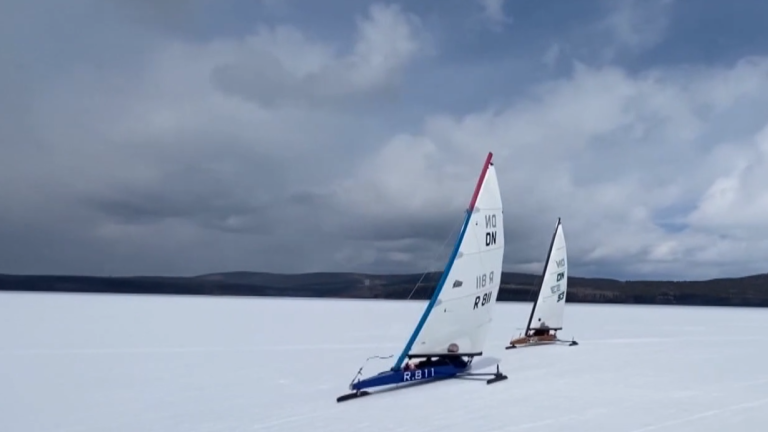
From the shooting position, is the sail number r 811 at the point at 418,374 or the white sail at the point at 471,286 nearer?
the sail number r 811 at the point at 418,374

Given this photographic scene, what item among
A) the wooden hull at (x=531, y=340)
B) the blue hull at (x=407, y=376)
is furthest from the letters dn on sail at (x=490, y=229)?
the wooden hull at (x=531, y=340)

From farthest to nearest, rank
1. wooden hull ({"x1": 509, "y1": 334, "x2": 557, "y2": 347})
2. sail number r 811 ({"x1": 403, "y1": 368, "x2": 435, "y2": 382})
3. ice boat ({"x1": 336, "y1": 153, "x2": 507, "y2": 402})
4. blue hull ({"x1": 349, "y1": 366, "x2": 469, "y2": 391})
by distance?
wooden hull ({"x1": 509, "y1": 334, "x2": 557, "y2": 347}), ice boat ({"x1": 336, "y1": 153, "x2": 507, "y2": 402}), sail number r 811 ({"x1": 403, "y1": 368, "x2": 435, "y2": 382}), blue hull ({"x1": 349, "y1": 366, "x2": 469, "y2": 391})

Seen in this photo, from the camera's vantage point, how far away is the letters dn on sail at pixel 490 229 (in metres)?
10.2

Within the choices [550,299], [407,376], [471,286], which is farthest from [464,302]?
[550,299]

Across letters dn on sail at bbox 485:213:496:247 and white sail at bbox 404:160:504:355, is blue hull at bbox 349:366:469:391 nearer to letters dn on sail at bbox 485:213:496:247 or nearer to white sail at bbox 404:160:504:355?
white sail at bbox 404:160:504:355

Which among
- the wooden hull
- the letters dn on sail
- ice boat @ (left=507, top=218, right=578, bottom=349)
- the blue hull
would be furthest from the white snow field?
the letters dn on sail

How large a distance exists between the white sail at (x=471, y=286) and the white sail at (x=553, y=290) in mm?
5890

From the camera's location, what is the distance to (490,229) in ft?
33.7

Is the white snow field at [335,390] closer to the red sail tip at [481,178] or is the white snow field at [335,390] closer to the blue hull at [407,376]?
the blue hull at [407,376]

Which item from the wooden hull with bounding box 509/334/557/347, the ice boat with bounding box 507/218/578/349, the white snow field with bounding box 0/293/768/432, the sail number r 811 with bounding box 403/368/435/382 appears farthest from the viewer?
the ice boat with bounding box 507/218/578/349

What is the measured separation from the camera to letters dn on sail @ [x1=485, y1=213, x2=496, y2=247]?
10219 mm

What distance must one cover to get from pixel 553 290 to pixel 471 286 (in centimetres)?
694

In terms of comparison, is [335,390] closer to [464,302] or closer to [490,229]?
[464,302]

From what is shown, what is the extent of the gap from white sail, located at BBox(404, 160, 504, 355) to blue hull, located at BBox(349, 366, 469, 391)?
→ 28 cm
